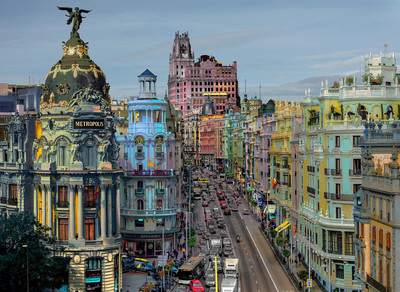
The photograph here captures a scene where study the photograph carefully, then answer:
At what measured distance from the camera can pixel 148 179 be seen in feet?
371

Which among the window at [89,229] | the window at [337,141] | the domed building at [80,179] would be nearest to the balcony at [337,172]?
the window at [337,141]

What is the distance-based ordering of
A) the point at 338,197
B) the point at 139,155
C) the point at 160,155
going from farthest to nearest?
the point at 160,155, the point at 139,155, the point at 338,197

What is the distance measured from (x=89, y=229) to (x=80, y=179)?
636cm

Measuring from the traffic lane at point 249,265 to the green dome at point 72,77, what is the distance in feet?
103

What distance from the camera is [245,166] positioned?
19012cm

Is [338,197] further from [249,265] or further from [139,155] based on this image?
[139,155]

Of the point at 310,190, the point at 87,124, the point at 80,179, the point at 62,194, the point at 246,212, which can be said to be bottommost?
the point at 246,212

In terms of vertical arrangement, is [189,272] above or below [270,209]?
below

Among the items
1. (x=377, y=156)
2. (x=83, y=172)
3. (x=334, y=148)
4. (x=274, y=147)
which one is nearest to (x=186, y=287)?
(x=83, y=172)

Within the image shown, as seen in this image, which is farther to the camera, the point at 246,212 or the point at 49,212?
the point at 246,212

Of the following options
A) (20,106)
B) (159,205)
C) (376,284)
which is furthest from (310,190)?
(20,106)

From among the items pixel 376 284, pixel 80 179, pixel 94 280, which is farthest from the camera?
pixel 80 179

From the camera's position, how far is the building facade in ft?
368

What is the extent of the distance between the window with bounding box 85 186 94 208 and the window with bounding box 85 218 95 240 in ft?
6.19
